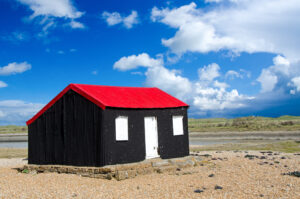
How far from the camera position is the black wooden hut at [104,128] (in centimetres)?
1478

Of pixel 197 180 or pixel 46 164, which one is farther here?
pixel 46 164

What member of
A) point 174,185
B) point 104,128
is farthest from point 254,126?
point 174,185

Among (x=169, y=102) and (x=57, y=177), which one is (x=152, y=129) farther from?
(x=57, y=177)

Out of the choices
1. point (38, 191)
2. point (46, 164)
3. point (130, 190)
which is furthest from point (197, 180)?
point (46, 164)

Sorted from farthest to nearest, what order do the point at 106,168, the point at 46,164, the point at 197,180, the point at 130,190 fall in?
the point at 46,164, the point at 106,168, the point at 197,180, the point at 130,190

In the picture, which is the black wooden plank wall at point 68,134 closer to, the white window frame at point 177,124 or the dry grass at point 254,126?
the white window frame at point 177,124

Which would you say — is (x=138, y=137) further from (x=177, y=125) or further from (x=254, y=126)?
(x=254, y=126)

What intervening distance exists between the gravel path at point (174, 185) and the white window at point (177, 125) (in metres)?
2.75

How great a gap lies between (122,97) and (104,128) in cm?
306

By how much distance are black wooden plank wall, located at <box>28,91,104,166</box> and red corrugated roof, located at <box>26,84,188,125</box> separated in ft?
0.96

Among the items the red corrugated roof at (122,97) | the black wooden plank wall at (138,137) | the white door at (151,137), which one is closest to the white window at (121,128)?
the black wooden plank wall at (138,137)

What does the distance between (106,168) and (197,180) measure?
4278 millimetres

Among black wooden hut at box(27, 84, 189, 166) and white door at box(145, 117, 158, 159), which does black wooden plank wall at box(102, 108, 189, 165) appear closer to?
black wooden hut at box(27, 84, 189, 166)

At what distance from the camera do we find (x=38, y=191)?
11742mm
